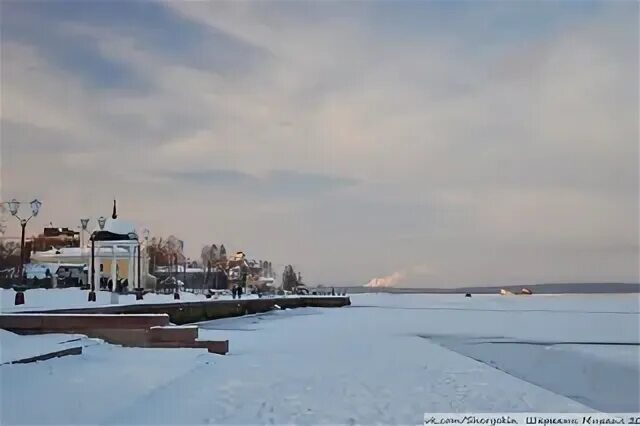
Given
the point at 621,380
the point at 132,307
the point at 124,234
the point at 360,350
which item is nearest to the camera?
the point at 621,380

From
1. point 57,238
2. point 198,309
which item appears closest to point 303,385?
point 198,309

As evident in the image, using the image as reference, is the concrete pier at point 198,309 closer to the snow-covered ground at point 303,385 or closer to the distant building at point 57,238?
the snow-covered ground at point 303,385

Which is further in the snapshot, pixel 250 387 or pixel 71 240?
pixel 71 240

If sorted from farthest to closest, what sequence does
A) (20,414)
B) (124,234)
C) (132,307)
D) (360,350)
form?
(124,234) < (132,307) < (360,350) < (20,414)

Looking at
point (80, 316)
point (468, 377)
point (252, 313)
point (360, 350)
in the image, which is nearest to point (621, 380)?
point (468, 377)

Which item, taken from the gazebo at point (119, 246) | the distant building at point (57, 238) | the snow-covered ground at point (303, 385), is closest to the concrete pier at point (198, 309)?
the snow-covered ground at point (303, 385)

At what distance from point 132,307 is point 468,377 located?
18.5 metres

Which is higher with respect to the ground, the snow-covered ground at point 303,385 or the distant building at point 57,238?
the distant building at point 57,238

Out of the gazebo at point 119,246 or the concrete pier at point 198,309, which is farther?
the gazebo at point 119,246

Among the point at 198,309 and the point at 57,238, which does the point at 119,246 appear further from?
the point at 57,238

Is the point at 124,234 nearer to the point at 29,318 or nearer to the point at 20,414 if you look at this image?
the point at 29,318

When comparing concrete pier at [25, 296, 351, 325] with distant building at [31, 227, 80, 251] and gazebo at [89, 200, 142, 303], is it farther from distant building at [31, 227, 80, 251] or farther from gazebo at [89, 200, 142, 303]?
distant building at [31, 227, 80, 251]

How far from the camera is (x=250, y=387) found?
13.5 metres

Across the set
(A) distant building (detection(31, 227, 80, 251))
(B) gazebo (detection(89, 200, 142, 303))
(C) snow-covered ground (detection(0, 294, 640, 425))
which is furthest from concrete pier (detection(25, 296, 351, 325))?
(A) distant building (detection(31, 227, 80, 251))
